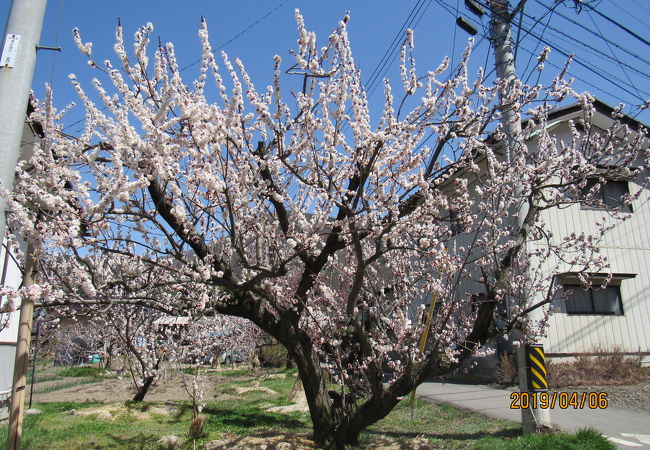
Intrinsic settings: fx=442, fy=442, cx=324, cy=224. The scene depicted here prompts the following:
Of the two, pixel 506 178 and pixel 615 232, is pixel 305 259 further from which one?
pixel 615 232

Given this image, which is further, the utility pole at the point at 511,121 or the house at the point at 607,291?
the house at the point at 607,291

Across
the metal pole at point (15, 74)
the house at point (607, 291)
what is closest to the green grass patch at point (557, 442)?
the metal pole at point (15, 74)

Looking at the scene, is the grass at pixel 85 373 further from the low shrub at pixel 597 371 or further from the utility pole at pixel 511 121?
the utility pole at pixel 511 121

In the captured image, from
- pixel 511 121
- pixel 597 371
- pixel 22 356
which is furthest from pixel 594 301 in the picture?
pixel 22 356

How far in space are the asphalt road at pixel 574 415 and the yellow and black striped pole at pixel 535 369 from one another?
903 mm

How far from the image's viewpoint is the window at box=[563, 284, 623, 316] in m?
12.4

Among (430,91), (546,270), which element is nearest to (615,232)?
(546,270)

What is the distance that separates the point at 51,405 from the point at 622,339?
49.7 feet

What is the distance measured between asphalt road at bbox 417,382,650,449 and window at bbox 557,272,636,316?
349cm

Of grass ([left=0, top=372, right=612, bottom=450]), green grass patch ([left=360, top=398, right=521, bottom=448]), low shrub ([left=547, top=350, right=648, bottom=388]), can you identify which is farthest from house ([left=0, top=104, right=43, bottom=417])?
low shrub ([left=547, top=350, right=648, bottom=388])

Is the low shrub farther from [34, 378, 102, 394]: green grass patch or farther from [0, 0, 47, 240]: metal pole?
[34, 378, 102, 394]: green grass patch

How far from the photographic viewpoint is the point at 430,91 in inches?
201

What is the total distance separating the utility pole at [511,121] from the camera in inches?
254

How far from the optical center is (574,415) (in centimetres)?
789
